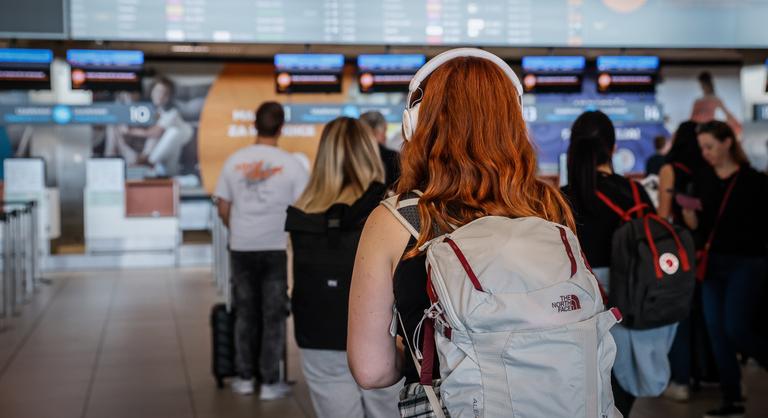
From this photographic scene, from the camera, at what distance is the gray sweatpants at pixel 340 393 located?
341cm

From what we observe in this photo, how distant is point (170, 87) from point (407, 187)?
12367mm

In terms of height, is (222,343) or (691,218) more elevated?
(691,218)

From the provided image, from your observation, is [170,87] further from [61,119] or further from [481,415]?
[481,415]

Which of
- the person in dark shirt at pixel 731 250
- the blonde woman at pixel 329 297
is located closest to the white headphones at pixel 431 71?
the blonde woman at pixel 329 297

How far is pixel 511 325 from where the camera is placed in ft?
5.12

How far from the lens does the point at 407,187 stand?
176 centimetres

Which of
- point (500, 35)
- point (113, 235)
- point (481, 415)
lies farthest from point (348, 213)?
point (113, 235)

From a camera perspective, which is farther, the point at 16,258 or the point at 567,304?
the point at 16,258

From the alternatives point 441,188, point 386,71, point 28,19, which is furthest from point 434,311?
point 386,71

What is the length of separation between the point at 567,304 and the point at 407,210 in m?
0.33

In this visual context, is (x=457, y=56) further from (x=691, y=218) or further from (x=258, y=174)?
(x=691, y=218)

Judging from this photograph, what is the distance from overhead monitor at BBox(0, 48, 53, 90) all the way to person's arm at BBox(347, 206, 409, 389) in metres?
10.0

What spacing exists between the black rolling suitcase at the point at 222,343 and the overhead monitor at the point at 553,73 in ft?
23.6

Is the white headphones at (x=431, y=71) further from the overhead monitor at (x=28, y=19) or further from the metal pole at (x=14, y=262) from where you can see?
the overhead monitor at (x=28, y=19)
